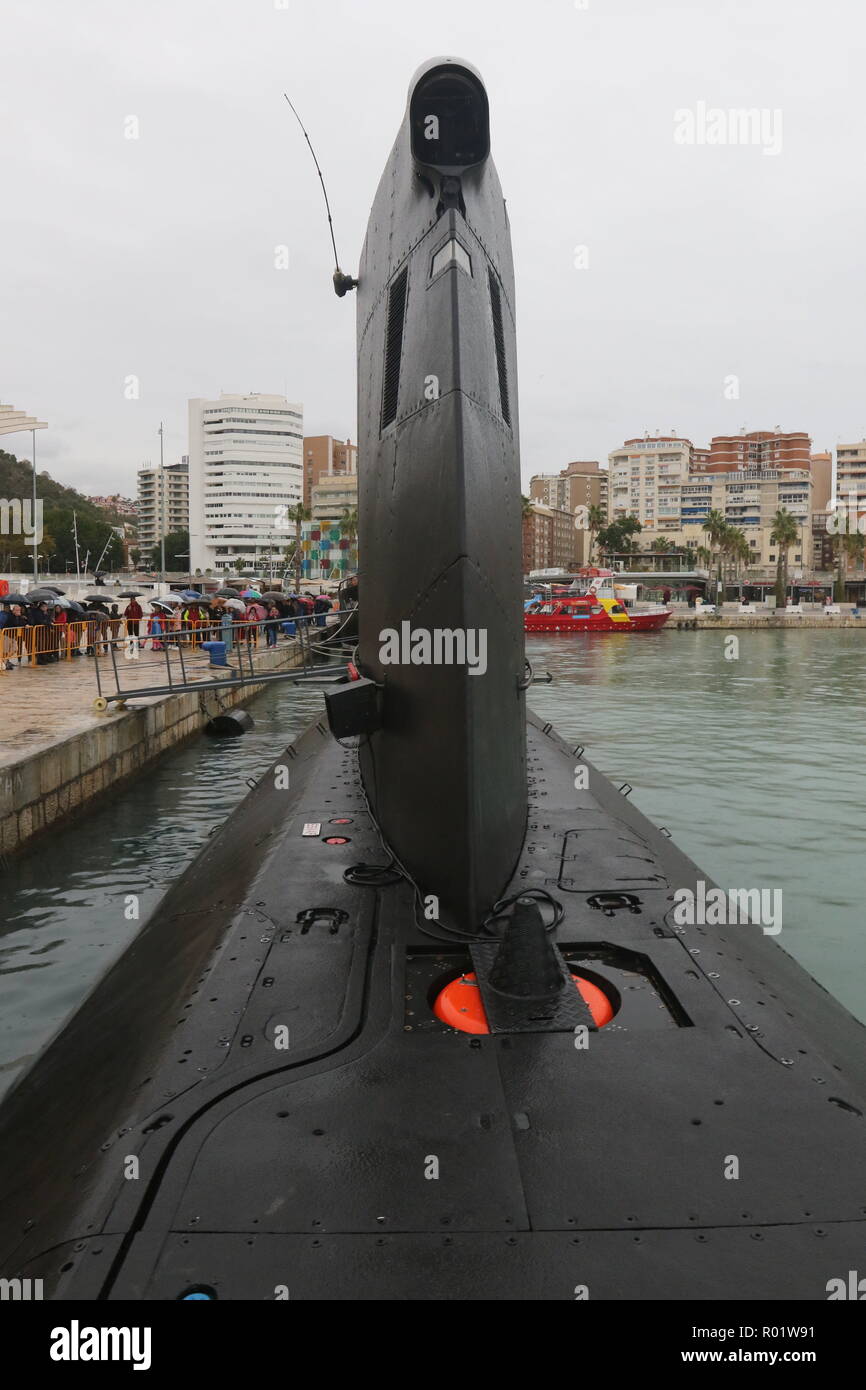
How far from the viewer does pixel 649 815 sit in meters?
16.0

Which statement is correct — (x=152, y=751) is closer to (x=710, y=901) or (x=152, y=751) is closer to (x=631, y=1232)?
(x=710, y=901)

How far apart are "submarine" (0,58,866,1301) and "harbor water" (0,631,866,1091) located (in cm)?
294

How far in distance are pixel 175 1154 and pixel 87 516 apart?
144 metres

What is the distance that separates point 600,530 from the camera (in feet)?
518

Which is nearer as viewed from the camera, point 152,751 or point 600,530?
point 152,751

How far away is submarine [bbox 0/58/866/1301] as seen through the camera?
324cm

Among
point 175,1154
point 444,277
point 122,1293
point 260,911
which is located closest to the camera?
point 122,1293

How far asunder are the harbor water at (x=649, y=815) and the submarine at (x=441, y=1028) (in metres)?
2.94

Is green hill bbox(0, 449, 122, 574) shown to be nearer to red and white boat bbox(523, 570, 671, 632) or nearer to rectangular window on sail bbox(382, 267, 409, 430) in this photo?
red and white boat bbox(523, 570, 671, 632)

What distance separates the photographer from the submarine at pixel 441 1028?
324 centimetres

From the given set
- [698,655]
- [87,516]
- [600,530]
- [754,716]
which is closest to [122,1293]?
[754,716]

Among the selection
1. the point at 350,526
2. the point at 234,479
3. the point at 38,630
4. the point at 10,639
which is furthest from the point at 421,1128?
the point at 234,479

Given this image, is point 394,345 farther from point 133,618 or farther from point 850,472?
Answer: point 850,472

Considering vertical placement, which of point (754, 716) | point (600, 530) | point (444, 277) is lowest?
point (754, 716)
